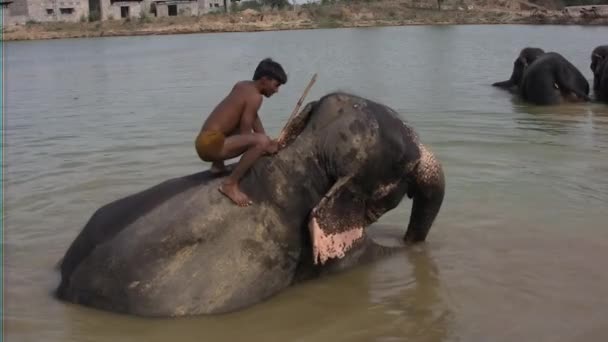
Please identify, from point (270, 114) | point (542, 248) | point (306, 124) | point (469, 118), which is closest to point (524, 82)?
point (469, 118)

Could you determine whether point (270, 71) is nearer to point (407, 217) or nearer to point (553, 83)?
point (407, 217)

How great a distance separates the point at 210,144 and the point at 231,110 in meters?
0.26

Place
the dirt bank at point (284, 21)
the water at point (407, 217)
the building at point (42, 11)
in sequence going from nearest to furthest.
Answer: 1. the water at point (407, 217)
2. the dirt bank at point (284, 21)
3. the building at point (42, 11)

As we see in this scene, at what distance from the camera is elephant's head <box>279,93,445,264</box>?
491 centimetres

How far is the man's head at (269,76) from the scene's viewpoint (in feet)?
16.2

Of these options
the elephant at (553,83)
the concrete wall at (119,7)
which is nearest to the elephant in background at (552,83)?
the elephant at (553,83)

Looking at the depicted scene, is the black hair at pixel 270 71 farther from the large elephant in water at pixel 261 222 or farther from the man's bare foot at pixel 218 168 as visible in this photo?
the man's bare foot at pixel 218 168

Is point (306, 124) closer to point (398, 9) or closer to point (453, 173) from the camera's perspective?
point (453, 173)

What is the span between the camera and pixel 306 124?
16.9 feet

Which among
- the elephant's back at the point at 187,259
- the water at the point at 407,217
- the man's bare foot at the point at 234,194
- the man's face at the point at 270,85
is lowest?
the water at the point at 407,217

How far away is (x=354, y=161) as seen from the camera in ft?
16.3

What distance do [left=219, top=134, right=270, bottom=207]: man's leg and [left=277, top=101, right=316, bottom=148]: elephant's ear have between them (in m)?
0.18

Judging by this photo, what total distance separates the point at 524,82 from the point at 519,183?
6574 millimetres

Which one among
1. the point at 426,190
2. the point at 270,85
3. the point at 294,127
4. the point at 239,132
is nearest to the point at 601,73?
the point at 426,190
